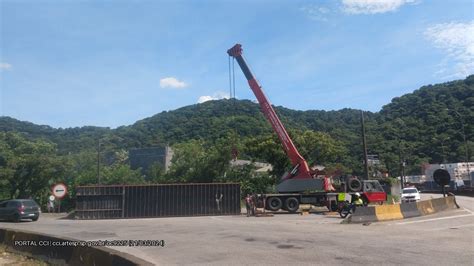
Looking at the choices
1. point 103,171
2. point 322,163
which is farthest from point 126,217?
point 322,163

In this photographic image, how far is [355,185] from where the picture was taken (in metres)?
29.6

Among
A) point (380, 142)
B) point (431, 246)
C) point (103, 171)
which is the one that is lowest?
point (431, 246)

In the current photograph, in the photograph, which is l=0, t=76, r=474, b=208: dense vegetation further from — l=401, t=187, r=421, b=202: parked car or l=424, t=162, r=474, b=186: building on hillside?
l=401, t=187, r=421, b=202: parked car

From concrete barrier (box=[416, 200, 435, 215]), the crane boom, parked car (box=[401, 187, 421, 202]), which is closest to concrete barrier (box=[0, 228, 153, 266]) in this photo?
concrete barrier (box=[416, 200, 435, 215])

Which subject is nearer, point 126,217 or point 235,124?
point 126,217

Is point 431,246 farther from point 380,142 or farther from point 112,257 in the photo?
point 380,142

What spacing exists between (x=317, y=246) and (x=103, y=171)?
49.7 meters

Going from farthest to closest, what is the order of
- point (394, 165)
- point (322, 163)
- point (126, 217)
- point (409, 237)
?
point (394, 165), point (322, 163), point (126, 217), point (409, 237)

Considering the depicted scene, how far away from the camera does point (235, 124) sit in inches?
3236

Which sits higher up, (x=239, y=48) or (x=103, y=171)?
(x=239, y=48)

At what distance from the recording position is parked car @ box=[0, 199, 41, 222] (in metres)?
27.7

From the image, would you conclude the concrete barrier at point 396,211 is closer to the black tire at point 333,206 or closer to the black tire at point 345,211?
the black tire at point 345,211

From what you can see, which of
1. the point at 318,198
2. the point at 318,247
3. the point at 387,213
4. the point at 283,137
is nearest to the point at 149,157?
the point at 283,137

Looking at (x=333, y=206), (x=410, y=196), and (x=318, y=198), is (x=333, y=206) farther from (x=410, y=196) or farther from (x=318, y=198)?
(x=410, y=196)
